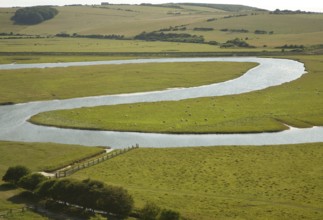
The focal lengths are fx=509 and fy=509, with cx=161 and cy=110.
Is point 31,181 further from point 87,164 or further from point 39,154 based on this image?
point 39,154

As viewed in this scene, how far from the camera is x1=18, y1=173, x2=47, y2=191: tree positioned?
42719mm

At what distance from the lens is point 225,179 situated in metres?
46.6

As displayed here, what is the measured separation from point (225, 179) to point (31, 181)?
17.2 metres

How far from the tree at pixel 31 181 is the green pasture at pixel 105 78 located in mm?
44751

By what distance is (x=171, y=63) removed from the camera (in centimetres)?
13250

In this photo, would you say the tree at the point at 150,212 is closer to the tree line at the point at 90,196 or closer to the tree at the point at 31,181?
the tree line at the point at 90,196

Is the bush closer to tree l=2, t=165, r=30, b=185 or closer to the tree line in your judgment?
the tree line

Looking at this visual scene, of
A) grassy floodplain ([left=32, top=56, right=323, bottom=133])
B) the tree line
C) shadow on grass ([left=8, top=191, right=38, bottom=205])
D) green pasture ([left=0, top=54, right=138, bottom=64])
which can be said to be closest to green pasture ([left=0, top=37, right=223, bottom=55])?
green pasture ([left=0, top=54, right=138, bottom=64])

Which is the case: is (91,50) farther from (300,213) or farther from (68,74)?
(300,213)

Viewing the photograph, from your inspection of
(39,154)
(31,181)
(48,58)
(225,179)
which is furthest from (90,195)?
(48,58)

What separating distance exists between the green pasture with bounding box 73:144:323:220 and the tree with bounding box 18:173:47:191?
507cm

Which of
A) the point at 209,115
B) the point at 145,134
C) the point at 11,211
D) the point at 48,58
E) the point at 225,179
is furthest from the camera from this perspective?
the point at 48,58

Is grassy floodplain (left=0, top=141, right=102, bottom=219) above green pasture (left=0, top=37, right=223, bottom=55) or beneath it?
beneath

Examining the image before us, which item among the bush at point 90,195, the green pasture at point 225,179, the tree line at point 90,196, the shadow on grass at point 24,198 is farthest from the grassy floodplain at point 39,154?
the bush at point 90,195
